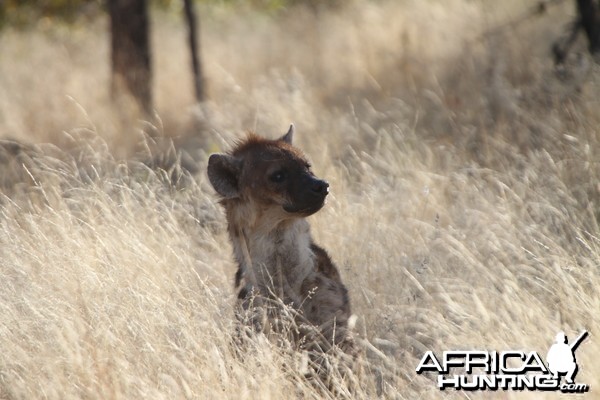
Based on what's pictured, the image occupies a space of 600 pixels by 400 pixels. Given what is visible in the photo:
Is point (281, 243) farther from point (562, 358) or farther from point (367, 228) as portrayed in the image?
point (562, 358)

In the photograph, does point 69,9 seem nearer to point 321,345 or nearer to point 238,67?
point 238,67

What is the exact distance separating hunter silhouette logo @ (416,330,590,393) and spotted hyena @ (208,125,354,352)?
1.88 ft

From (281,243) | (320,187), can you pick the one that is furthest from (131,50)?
(320,187)

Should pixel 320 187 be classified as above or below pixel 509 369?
above

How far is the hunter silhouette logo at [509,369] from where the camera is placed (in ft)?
13.3

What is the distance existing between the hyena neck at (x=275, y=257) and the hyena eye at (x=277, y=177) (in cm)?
22

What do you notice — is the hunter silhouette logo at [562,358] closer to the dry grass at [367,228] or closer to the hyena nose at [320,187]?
the dry grass at [367,228]

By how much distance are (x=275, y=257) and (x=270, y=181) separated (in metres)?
0.41

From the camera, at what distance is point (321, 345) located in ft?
16.1

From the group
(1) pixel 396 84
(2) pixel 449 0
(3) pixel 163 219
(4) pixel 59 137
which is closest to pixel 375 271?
(3) pixel 163 219

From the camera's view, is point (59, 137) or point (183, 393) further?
point (59, 137)

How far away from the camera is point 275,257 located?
5062mm

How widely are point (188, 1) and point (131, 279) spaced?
670cm

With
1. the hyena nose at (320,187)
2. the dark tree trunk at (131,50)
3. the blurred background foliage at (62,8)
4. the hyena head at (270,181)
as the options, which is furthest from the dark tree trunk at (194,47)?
the hyena nose at (320,187)
